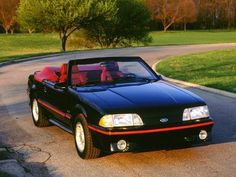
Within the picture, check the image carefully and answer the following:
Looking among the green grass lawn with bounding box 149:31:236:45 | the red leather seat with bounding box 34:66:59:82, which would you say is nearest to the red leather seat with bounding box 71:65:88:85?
the red leather seat with bounding box 34:66:59:82

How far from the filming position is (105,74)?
301 inches

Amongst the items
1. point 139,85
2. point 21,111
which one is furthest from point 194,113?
point 21,111

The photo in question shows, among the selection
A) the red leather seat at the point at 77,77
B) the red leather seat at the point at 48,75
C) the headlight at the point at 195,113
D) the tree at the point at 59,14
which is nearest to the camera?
the headlight at the point at 195,113

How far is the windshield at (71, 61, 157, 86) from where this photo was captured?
755cm

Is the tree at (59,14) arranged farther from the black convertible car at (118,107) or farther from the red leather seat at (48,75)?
the black convertible car at (118,107)

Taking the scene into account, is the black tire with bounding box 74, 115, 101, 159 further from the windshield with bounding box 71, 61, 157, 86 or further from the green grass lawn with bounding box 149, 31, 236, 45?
the green grass lawn with bounding box 149, 31, 236, 45

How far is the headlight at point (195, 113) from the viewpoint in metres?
6.43

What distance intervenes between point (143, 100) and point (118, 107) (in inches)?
15.0

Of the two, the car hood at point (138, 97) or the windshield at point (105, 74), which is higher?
the windshield at point (105, 74)

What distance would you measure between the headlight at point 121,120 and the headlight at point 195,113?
610mm

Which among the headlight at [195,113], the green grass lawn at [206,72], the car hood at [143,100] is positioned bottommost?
the green grass lawn at [206,72]

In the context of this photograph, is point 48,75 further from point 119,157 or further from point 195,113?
point 195,113

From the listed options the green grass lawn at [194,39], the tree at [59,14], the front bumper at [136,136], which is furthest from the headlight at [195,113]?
the green grass lawn at [194,39]

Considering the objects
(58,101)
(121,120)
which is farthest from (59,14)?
(121,120)
